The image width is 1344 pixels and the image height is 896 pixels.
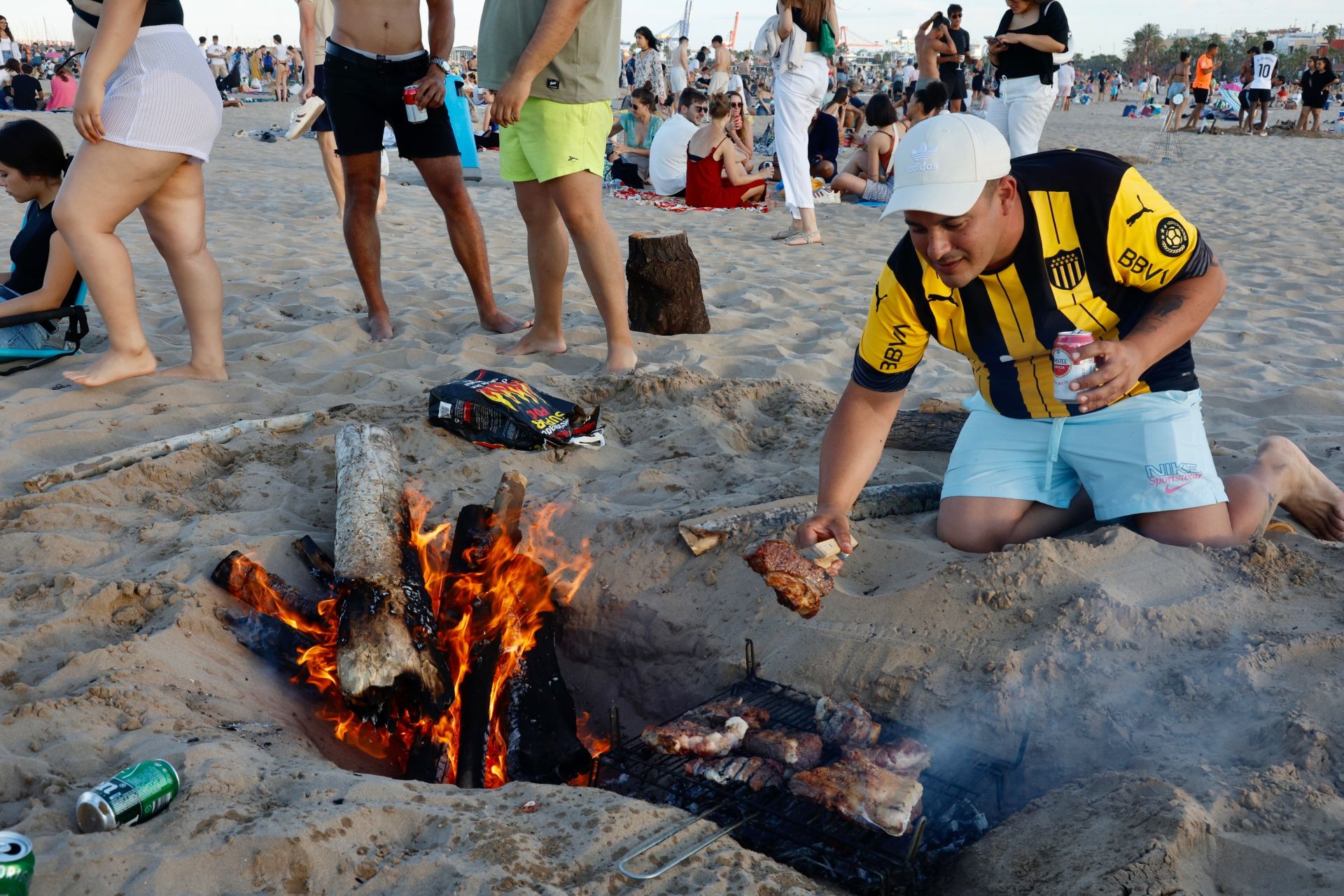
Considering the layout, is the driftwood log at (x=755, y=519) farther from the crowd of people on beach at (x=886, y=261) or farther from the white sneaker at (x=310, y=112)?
the white sneaker at (x=310, y=112)

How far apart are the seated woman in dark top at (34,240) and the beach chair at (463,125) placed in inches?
165

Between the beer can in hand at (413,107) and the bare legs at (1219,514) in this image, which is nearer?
the bare legs at (1219,514)

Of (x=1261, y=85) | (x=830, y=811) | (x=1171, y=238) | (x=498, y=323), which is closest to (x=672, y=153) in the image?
(x=498, y=323)

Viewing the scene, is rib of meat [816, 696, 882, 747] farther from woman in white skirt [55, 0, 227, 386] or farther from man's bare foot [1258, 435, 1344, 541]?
woman in white skirt [55, 0, 227, 386]

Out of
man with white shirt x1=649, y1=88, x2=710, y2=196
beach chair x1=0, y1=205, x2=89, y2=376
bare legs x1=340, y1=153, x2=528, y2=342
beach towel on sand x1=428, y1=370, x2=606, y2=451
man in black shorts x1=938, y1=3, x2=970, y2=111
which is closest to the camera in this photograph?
beach towel on sand x1=428, y1=370, x2=606, y2=451

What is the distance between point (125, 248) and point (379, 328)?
134cm

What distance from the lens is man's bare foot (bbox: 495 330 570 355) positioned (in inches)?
194

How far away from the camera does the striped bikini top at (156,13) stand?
12.9 feet

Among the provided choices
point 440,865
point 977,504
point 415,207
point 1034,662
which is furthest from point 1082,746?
point 415,207

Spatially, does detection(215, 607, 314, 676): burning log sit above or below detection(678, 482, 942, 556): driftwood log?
Result: below

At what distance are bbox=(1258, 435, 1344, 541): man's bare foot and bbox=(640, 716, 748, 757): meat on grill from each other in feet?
6.47

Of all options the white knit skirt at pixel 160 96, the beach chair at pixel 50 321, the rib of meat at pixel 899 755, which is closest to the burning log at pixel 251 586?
the rib of meat at pixel 899 755

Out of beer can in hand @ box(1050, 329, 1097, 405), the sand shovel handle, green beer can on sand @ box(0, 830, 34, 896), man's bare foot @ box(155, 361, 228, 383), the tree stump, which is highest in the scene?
beer can in hand @ box(1050, 329, 1097, 405)

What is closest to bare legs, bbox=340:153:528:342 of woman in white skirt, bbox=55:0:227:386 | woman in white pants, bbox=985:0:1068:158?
woman in white skirt, bbox=55:0:227:386
